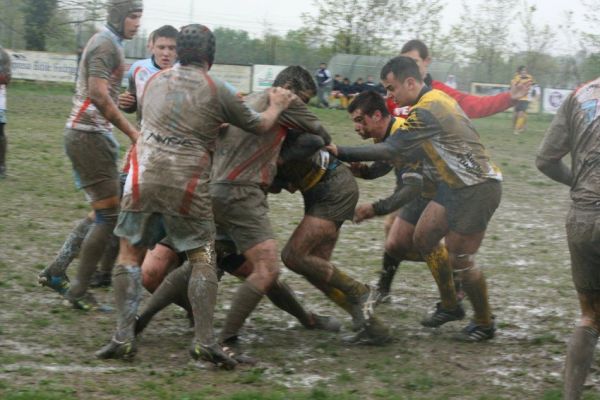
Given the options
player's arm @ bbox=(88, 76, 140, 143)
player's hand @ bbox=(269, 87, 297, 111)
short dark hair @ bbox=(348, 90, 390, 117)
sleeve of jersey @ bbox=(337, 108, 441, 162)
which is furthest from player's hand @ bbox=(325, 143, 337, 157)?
player's arm @ bbox=(88, 76, 140, 143)

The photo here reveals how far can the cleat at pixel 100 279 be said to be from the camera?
7219 millimetres

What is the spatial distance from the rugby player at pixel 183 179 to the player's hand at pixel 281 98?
18cm

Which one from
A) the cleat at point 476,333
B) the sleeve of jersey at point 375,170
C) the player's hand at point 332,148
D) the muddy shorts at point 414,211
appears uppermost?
the player's hand at point 332,148

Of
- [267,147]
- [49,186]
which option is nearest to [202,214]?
[267,147]

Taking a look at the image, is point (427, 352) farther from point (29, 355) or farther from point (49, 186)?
point (49, 186)

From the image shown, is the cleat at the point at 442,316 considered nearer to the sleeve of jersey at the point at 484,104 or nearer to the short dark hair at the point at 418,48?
the sleeve of jersey at the point at 484,104

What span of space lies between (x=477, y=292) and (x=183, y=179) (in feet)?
7.60

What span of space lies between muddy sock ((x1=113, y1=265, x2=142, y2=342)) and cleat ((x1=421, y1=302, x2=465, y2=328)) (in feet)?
7.41

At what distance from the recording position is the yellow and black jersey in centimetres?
602

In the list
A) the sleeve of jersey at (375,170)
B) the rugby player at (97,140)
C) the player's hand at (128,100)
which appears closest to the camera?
the rugby player at (97,140)

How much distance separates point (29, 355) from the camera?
5.40 meters

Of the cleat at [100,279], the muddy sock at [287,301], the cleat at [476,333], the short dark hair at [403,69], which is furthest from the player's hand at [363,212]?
the cleat at [100,279]

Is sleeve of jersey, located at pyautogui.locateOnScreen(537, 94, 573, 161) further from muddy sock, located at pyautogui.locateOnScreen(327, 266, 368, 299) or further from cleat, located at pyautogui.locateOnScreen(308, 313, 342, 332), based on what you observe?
cleat, located at pyautogui.locateOnScreen(308, 313, 342, 332)

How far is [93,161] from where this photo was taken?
255 inches
